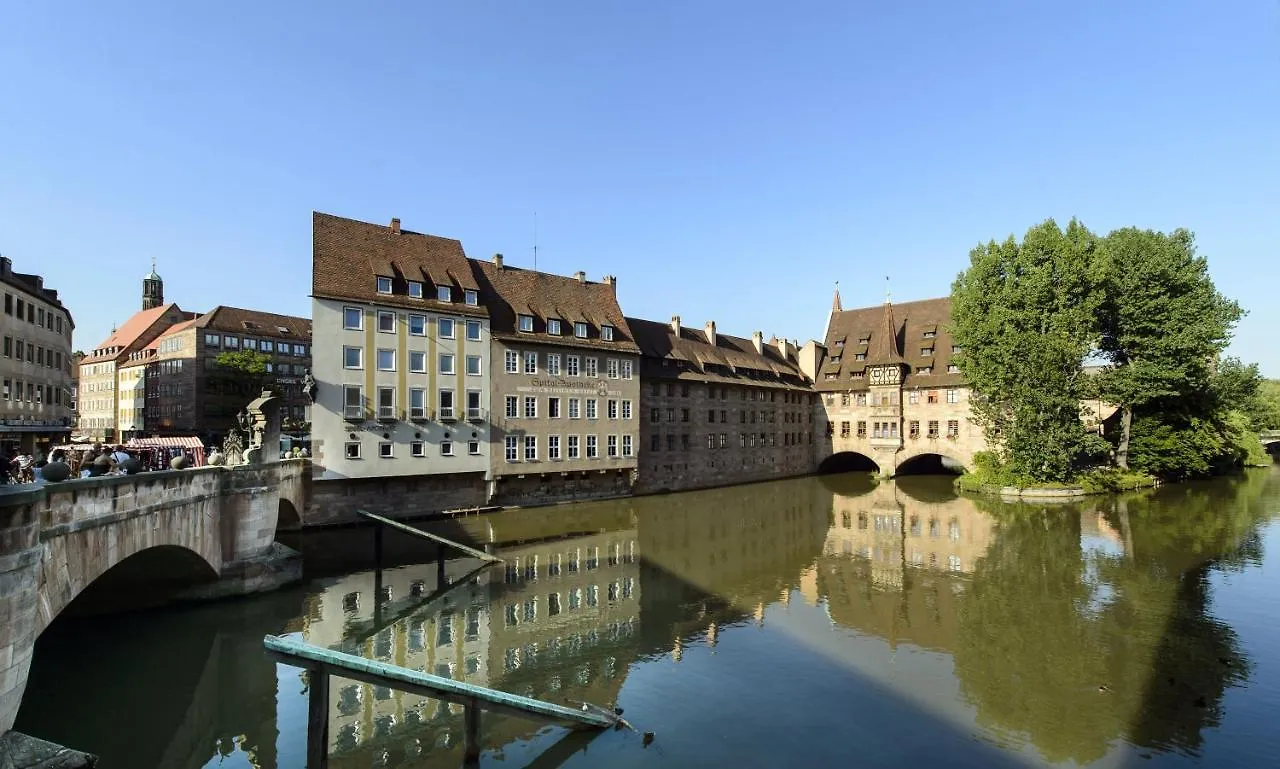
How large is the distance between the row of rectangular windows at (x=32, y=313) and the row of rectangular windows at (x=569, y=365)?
28365 mm

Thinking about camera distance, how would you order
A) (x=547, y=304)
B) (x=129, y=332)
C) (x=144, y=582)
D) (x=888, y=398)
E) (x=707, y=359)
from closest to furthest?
(x=144, y=582) < (x=547, y=304) < (x=707, y=359) < (x=888, y=398) < (x=129, y=332)

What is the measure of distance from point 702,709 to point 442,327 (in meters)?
28.6

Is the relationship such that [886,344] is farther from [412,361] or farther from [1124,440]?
[412,361]

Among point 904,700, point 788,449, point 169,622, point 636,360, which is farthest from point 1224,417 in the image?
point 169,622

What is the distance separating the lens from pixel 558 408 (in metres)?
42.4

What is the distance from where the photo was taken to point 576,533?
112 feet

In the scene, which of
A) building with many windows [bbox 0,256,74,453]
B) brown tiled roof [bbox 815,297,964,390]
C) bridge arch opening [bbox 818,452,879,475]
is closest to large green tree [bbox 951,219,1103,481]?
brown tiled roof [bbox 815,297,964,390]

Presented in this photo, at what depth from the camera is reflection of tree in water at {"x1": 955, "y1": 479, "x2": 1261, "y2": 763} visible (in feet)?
43.9

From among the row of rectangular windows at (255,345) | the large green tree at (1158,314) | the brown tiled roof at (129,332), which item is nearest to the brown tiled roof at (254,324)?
the row of rectangular windows at (255,345)

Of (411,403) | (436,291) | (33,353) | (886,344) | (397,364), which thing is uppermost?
(436,291)

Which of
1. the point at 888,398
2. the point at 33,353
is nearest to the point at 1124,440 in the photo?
the point at 888,398

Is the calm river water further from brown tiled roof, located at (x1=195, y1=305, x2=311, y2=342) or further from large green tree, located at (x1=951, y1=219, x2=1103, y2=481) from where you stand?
brown tiled roof, located at (x1=195, y1=305, x2=311, y2=342)

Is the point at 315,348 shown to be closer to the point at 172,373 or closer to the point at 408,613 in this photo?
the point at 408,613

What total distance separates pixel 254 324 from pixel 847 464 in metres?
70.1
